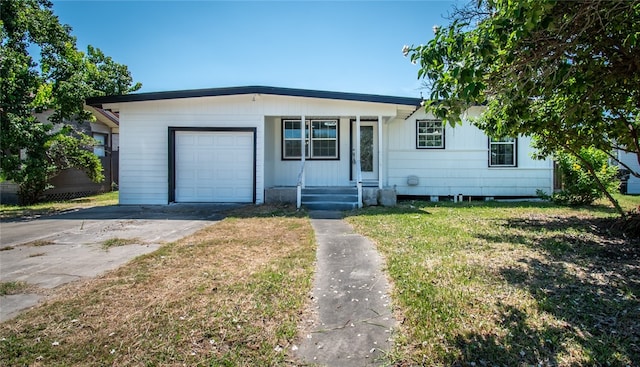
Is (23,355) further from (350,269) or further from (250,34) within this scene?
(250,34)

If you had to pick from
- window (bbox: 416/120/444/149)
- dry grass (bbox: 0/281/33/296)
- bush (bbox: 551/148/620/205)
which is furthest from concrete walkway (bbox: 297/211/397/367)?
window (bbox: 416/120/444/149)

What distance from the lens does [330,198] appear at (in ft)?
34.5

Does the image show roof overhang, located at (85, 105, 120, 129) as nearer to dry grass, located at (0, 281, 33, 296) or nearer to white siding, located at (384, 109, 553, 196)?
white siding, located at (384, 109, 553, 196)

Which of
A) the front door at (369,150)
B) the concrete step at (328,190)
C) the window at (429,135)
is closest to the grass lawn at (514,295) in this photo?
the concrete step at (328,190)

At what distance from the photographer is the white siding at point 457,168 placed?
484 inches

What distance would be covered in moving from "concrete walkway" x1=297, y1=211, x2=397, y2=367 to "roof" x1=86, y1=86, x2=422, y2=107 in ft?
20.5

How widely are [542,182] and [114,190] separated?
61.9 feet

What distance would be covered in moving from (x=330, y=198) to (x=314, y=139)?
2.70m

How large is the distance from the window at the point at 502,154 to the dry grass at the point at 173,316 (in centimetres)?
1006

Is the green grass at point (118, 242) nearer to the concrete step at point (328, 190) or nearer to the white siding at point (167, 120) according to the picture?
the white siding at point (167, 120)

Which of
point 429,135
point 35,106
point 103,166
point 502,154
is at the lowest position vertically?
point 103,166

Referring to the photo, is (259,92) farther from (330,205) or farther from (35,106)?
(35,106)

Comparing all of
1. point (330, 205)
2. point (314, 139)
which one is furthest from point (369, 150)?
point (330, 205)

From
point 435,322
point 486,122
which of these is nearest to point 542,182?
point 486,122
